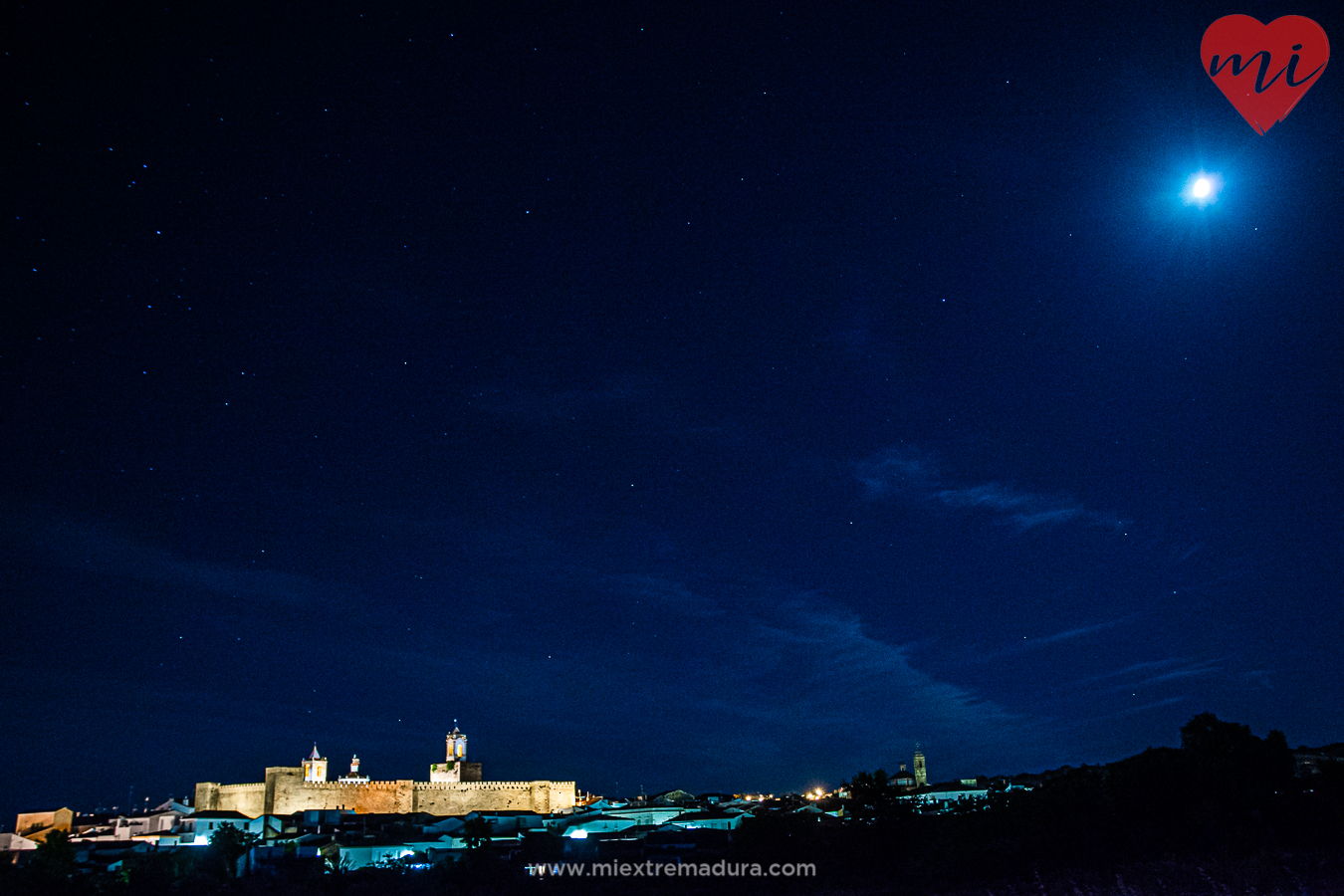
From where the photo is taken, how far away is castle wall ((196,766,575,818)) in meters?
64.4

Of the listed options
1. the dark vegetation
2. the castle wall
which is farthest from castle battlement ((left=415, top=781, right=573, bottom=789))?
the dark vegetation

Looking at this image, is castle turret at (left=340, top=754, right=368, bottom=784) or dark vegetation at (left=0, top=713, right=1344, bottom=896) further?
castle turret at (left=340, top=754, right=368, bottom=784)

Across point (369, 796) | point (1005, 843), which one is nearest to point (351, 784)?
point (369, 796)

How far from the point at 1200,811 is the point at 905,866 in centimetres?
1049

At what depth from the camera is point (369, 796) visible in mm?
65875

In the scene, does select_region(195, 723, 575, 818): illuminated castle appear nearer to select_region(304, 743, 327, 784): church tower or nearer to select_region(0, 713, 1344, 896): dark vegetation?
select_region(304, 743, 327, 784): church tower

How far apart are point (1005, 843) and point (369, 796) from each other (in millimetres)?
53281

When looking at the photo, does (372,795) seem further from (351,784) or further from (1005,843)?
(1005,843)

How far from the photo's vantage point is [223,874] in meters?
33.2

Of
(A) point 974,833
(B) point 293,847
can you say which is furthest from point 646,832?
(A) point 974,833

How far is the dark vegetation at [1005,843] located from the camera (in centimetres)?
2509

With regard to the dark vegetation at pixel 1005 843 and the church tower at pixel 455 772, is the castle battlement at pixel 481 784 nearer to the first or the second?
the church tower at pixel 455 772

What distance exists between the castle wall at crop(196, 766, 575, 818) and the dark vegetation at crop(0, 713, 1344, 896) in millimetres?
32288

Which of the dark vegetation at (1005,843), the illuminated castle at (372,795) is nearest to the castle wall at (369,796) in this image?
the illuminated castle at (372,795)
